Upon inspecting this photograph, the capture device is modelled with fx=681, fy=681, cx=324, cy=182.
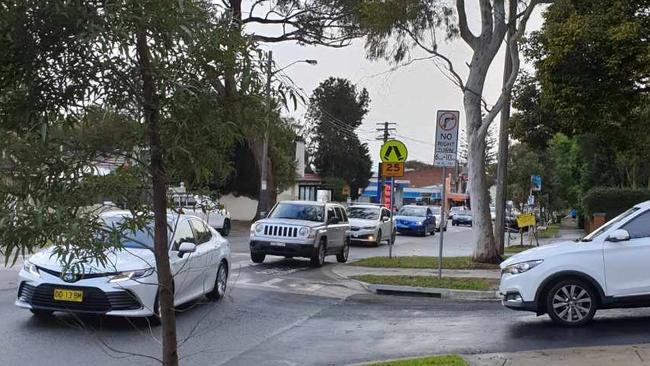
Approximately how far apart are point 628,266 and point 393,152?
10612 millimetres

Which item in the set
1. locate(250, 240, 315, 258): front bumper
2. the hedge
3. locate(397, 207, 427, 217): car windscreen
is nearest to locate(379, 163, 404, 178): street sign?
locate(250, 240, 315, 258): front bumper

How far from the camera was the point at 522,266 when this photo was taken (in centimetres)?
972

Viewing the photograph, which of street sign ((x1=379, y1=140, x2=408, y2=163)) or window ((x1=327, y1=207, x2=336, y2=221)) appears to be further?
street sign ((x1=379, y1=140, x2=408, y2=163))

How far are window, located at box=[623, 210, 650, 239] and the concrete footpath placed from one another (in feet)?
6.61

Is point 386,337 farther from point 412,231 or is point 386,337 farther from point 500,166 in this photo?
point 412,231

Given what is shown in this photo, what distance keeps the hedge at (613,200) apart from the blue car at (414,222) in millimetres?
8929

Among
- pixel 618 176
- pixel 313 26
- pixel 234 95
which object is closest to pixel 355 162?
pixel 618 176

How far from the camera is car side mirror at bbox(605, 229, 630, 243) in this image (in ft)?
30.7

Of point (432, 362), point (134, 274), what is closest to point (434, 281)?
point (432, 362)

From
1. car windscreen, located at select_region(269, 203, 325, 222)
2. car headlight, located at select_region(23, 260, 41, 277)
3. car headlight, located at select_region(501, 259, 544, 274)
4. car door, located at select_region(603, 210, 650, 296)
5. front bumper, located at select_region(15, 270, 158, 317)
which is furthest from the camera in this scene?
car windscreen, located at select_region(269, 203, 325, 222)

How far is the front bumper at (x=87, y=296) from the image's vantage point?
858 cm

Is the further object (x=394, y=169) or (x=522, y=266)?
(x=394, y=169)

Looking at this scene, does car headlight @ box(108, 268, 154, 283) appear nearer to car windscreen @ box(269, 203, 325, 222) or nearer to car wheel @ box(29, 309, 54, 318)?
car wheel @ box(29, 309, 54, 318)

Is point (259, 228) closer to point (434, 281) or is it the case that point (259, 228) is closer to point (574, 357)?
point (434, 281)
